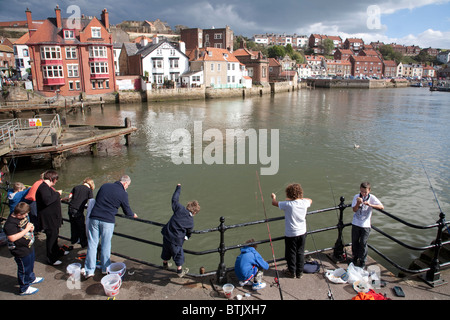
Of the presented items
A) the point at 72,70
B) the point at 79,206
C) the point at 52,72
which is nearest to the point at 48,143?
the point at 79,206

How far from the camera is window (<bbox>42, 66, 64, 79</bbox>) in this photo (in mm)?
51844

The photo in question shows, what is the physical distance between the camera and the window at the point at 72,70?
53.9 meters

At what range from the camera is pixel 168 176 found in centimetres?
1825

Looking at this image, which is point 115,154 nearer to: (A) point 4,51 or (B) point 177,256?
(B) point 177,256

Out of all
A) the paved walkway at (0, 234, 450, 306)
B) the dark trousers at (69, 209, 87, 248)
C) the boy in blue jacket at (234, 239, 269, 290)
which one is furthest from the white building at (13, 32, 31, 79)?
the boy in blue jacket at (234, 239, 269, 290)

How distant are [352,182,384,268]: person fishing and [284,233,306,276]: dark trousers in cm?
120

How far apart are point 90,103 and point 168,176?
38.9 m

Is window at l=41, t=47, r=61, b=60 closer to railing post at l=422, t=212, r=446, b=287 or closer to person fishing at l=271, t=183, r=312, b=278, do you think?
person fishing at l=271, t=183, r=312, b=278

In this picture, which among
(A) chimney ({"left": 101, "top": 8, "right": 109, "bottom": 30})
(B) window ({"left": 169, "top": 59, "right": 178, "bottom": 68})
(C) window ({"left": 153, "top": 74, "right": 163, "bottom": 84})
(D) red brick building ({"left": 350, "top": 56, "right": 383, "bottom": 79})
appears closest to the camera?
(A) chimney ({"left": 101, "top": 8, "right": 109, "bottom": 30})

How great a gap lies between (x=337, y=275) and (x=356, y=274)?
324 millimetres

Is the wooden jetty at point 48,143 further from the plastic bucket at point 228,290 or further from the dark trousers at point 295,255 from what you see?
the dark trousers at point 295,255

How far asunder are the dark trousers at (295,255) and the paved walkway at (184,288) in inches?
7.3

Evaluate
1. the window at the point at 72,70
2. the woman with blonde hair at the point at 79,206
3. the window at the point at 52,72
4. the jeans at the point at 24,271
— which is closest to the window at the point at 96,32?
the window at the point at 72,70

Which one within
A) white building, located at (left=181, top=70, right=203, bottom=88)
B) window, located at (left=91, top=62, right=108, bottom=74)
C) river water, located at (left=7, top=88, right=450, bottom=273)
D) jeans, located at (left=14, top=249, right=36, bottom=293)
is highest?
window, located at (left=91, top=62, right=108, bottom=74)
